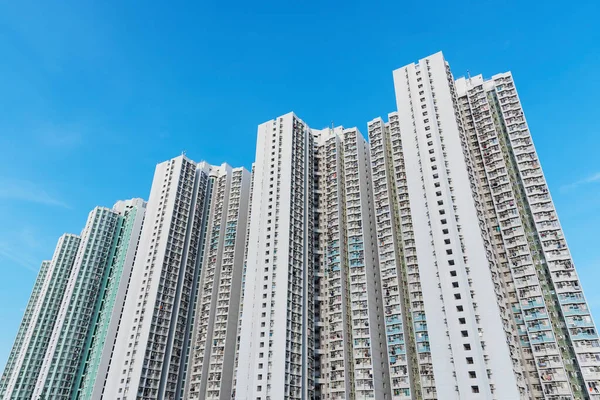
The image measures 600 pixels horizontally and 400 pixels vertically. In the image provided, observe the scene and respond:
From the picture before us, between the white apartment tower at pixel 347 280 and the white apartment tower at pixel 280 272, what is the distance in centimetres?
219

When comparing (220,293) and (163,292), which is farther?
(163,292)

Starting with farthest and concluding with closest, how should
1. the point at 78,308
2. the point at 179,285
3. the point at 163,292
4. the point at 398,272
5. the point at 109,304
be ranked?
the point at 109,304, the point at 78,308, the point at 179,285, the point at 163,292, the point at 398,272

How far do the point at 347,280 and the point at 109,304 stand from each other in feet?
164

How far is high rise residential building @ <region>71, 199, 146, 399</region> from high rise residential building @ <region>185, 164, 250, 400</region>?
58.4 ft

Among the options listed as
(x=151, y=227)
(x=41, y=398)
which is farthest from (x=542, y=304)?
(x=41, y=398)

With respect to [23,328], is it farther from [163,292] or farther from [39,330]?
[163,292]

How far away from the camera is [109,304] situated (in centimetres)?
8644

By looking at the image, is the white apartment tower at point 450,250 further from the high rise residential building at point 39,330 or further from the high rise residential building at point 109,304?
the high rise residential building at point 39,330

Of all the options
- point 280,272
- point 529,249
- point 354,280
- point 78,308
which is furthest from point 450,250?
point 78,308

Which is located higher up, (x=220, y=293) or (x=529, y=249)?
(x=220, y=293)

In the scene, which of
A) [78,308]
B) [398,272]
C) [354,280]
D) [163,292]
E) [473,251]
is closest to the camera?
[473,251]

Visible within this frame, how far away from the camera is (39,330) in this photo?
90062 mm

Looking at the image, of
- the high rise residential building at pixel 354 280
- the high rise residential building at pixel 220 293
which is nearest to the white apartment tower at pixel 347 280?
the high rise residential building at pixel 354 280

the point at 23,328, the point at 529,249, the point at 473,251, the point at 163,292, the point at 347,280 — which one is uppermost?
the point at 23,328
